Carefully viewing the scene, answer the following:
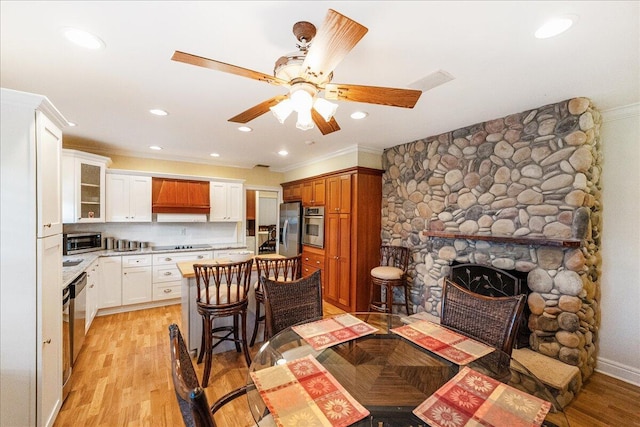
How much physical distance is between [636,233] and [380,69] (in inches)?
106

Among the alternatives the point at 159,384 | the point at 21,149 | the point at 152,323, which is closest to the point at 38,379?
the point at 159,384

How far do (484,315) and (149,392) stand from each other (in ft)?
8.72

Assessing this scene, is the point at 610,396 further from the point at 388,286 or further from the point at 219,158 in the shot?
the point at 219,158

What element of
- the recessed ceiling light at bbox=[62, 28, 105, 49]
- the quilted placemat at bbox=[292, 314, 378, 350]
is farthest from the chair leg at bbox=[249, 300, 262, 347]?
the recessed ceiling light at bbox=[62, 28, 105, 49]

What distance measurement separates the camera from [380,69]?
187 centimetres

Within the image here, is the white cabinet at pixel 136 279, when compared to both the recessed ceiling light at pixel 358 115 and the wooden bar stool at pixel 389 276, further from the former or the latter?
the recessed ceiling light at pixel 358 115

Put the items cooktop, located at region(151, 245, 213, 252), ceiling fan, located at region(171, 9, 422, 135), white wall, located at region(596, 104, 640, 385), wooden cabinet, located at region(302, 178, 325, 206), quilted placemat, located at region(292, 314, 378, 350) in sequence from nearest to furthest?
1. ceiling fan, located at region(171, 9, 422, 135)
2. quilted placemat, located at region(292, 314, 378, 350)
3. white wall, located at region(596, 104, 640, 385)
4. wooden cabinet, located at region(302, 178, 325, 206)
5. cooktop, located at region(151, 245, 213, 252)

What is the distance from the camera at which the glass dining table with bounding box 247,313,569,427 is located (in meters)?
1.02

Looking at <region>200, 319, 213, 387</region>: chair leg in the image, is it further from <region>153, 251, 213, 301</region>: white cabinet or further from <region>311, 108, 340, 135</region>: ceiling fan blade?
<region>153, 251, 213, 301</region>: white cabinet

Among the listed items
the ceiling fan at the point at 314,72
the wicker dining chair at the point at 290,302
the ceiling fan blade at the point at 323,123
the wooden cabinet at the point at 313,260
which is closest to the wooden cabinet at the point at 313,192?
the wooden cabinet at the point at 313,260

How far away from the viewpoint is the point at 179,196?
14.9 feet

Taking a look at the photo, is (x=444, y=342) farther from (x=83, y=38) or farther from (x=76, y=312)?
(x=76, y=312)

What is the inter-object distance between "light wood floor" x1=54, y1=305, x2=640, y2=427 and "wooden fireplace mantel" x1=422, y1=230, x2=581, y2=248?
1265mm

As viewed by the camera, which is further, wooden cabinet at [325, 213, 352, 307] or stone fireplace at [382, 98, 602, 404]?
wooden cabinet at [325, 213, 352, 307]
